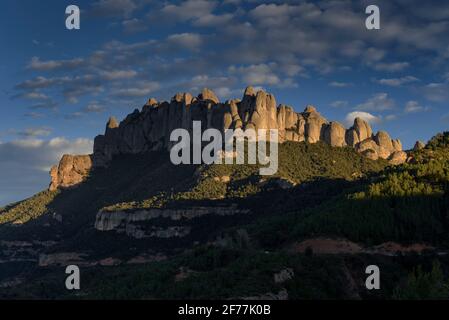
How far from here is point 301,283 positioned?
279 feet

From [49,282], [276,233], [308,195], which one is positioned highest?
[308,195]

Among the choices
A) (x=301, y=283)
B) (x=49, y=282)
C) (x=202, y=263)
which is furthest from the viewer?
(x=49, y=282)

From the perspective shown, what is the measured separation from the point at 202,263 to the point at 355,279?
→ 996 inches

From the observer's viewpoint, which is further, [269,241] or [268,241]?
[268,241]

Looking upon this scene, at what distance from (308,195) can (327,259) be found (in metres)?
74.5

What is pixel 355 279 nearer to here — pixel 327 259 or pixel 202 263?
pixel 327 259

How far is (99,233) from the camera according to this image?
615 ft

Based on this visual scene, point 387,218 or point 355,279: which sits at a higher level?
point 387,218

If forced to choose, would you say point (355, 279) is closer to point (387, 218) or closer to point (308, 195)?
point (387, 218)

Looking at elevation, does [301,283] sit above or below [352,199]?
below

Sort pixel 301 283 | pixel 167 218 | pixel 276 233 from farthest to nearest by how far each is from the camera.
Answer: pixel 167 218, pixel 276 233, pixel 301 283
